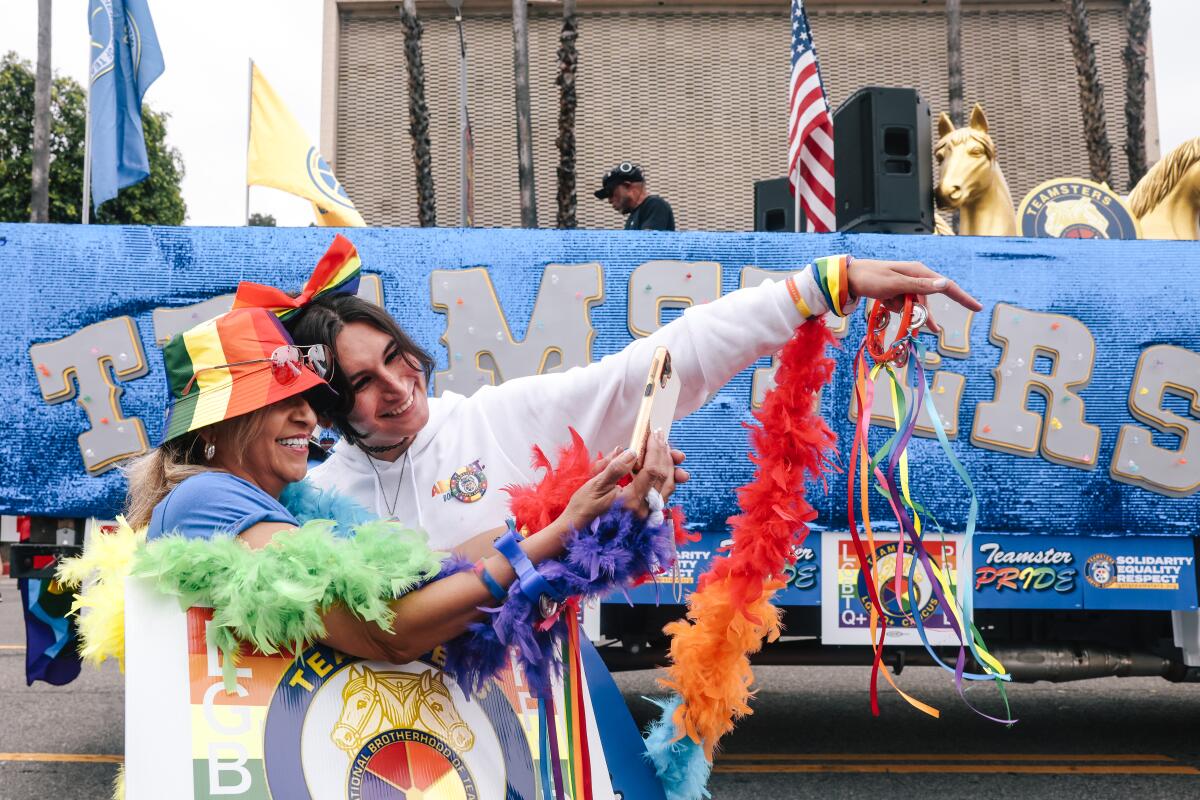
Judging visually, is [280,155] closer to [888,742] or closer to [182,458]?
[888,742]

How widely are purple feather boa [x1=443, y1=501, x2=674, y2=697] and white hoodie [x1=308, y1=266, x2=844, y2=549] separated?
0.36 m

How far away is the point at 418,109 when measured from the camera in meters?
16.6

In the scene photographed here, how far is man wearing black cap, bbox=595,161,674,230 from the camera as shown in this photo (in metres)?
7.33

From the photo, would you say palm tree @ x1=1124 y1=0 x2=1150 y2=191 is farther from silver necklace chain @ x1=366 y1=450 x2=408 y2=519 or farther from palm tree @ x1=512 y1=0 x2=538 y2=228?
silver necklace chain @ x1=366 y1=450 x2=408 y2=519

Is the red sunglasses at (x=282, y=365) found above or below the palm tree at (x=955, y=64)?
below

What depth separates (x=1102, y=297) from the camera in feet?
18.1

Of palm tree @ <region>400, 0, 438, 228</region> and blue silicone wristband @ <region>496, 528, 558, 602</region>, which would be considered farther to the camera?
palm tree @ <region>400, 0, 438, 228</region>

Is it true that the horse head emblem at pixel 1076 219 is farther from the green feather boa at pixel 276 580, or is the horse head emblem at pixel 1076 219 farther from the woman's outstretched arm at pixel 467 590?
the green feather boa at pixel 276 580

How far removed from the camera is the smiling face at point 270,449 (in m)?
1.98

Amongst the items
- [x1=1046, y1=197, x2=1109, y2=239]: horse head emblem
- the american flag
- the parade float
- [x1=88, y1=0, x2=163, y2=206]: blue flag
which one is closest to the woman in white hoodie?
the parade float

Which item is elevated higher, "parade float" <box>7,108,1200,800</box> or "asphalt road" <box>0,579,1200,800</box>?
"parade float" <box>7,108,1200,800</box>

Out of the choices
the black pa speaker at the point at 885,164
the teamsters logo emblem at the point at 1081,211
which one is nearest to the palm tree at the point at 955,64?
the teamsters logo emblem at the point at 1081,211

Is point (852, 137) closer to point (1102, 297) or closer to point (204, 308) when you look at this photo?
point (1102, 297)

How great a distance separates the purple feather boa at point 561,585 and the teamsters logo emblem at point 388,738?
2.5 inches
